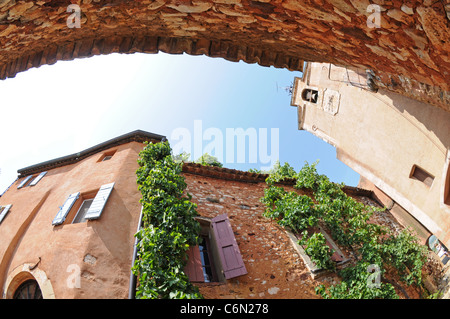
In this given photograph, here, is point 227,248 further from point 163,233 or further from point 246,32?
point 246,32

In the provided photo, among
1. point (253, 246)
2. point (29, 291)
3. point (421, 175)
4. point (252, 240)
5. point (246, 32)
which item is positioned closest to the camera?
point (246, 32)

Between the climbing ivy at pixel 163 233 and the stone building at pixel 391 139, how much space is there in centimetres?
544

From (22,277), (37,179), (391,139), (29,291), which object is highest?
(391,139)

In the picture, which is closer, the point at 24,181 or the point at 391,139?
the point at 391,139

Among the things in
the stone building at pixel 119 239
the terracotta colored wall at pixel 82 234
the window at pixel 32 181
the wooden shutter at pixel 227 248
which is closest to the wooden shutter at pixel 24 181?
the window at pixel 32 181

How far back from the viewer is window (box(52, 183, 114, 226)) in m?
6.29

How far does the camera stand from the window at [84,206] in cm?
629

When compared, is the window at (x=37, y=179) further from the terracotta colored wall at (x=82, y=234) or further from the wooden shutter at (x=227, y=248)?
the wooden shutter at (x=227, y=248)

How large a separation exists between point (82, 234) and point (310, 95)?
36.6 ft

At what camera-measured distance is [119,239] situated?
5.84 m

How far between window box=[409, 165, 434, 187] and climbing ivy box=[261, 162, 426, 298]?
1604mm

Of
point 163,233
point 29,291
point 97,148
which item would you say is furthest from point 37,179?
point 163,233

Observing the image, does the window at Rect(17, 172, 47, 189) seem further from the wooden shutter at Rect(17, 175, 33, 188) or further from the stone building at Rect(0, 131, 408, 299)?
the stone building at Rect(0, 131, 408, 299)
